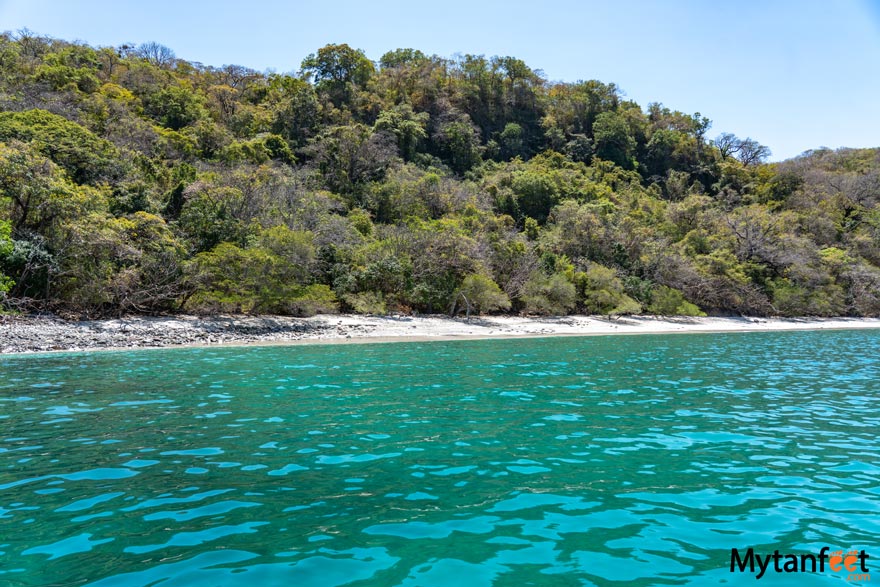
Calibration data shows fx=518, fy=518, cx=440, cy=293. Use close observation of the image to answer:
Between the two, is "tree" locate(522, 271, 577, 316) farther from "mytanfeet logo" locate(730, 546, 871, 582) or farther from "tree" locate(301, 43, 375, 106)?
"tree" locate(301, 43, 375, 106)

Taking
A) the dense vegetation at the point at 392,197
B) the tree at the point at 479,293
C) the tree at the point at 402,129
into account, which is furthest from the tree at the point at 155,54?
the tree at the point at 479,293

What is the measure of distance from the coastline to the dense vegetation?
1.43 m

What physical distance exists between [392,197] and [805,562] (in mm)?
47489

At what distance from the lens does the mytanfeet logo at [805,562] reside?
4.25 meters

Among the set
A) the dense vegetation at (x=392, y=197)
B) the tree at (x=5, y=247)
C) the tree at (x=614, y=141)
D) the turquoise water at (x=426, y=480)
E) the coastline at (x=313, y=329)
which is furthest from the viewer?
the tree at (x=614, y=141)

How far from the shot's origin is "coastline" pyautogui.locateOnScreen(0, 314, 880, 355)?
22.0 metres

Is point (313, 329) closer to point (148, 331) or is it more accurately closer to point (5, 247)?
point (148, 331)

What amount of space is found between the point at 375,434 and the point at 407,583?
188 inches

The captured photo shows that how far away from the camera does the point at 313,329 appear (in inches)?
1132

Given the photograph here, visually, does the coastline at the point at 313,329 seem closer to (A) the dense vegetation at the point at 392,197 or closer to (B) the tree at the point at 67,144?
(A) the dense vegetation at the point at 392,197

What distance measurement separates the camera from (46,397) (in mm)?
11398

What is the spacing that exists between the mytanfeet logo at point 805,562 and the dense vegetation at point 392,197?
27560 mm

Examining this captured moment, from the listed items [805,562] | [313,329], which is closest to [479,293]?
[313,329]

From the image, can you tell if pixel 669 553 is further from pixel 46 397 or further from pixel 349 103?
pixel 349 103
